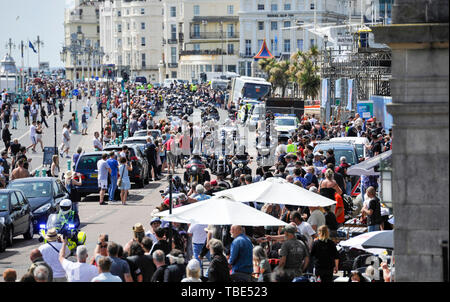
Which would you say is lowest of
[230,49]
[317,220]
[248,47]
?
[317,220]

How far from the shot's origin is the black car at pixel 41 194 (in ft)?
74.8

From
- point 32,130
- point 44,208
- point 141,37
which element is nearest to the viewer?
point 44,208

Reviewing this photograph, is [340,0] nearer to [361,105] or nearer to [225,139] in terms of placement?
[361,105]

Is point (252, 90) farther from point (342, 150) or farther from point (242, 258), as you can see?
point (242, 258)

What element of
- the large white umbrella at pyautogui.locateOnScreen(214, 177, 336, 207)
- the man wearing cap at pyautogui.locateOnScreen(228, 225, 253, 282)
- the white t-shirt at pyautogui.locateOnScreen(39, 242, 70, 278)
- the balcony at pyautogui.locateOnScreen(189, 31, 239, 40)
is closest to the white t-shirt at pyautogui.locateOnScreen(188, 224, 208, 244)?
the large white umbrella at pyautogui.locateOnScreen(214, 177, 336, 207)

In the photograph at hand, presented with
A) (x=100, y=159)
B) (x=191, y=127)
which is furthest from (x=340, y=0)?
(x=100, y=159)

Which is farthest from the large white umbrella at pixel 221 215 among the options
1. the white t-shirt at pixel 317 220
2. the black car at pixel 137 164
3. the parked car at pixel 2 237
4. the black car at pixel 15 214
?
the black car at pixel 137 164

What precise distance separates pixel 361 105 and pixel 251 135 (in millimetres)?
8260

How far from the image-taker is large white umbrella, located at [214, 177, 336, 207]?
56.0 ft

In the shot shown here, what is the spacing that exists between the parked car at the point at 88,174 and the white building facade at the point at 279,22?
98.1 metres

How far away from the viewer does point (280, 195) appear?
17406 millimetres

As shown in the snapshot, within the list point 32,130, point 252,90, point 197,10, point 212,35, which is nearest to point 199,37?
point 212,35

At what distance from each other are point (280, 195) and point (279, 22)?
116m
